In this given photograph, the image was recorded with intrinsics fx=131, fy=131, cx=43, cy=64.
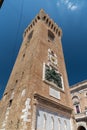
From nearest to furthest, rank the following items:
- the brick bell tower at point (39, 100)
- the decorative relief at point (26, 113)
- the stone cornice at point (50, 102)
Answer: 1. the decorative relief at point (26, 113)
2. the brick bell tower at point (39, 100)
3. the stone cornice at point (50, 102)

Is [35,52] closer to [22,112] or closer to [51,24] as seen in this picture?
[22,112]

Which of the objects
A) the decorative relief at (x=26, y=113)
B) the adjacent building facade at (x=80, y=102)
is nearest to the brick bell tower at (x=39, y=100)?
the decorative relief at (x=26, y=113)

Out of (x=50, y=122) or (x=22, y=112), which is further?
(x=50, y=122)

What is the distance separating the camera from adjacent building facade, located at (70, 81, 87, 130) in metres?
19.8

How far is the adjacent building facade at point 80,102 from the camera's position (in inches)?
781

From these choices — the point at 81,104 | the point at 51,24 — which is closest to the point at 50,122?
the point at 81,104

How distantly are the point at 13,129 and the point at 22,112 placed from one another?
1.27 m

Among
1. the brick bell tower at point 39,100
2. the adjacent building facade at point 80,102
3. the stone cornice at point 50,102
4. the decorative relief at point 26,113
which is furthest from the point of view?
the adjacent building facade at point 80,102

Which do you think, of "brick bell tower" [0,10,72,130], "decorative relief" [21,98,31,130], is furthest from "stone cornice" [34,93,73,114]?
"decorative relief" [21,98,31,130]

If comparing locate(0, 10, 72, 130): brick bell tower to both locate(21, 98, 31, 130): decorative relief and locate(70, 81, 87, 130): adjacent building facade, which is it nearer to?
locate(21, 98, 31, 130): decorative relief

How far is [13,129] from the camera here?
8.91 meters

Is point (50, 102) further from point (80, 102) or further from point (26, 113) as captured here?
point (80, 102)

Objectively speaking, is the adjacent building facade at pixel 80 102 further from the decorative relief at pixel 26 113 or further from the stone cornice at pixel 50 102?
the decorative relief at pixel 26 113

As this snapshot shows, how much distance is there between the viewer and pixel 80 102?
22.9 meters
